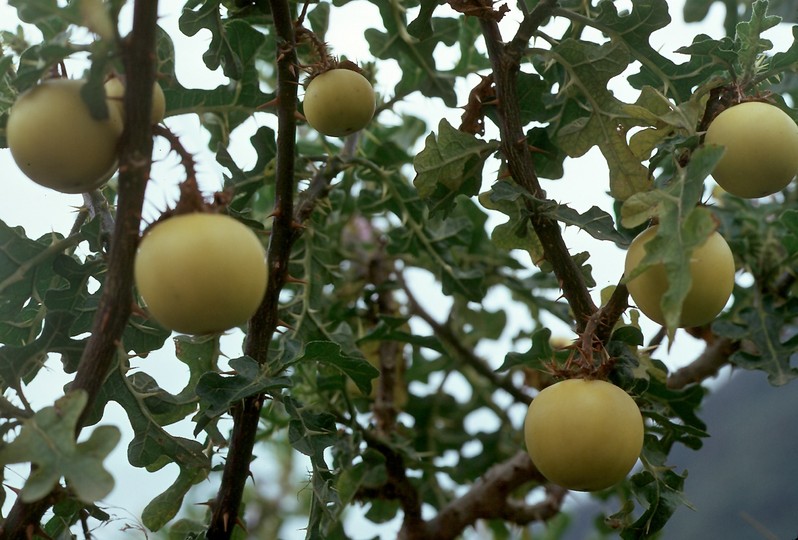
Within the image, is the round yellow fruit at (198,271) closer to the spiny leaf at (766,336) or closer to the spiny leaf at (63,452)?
the spiny leaf at (63,452)

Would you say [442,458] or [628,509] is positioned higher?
[442,458]

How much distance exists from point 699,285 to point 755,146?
191mm

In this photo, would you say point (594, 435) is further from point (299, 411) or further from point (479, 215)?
point (479, 215)

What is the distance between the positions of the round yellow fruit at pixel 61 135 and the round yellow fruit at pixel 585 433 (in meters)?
0.56

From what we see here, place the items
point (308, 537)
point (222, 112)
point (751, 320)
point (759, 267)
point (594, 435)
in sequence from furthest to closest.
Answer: point (759, 267), point (751, 320), point (222, 112), point (308, 537), point (594, 435)

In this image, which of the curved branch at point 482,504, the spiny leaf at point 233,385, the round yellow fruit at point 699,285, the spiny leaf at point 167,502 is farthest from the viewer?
the curved branch at point 482,504

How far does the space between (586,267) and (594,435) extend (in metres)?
0.42

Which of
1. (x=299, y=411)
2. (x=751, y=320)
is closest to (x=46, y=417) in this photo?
(x=299, y=411)

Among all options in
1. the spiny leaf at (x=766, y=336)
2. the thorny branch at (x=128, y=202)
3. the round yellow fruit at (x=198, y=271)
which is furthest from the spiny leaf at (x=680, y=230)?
the spiny leaf at (x=766, y=336)

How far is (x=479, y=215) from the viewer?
7.23 feet

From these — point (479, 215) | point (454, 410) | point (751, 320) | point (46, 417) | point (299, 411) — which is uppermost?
point (479, 215)

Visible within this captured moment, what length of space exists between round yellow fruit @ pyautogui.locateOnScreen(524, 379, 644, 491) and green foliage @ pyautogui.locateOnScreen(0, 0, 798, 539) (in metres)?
0.06

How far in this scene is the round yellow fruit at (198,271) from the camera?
2.58ft

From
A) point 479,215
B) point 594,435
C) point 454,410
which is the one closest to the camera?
point 594,435
